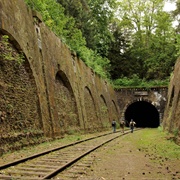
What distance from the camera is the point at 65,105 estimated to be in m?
17.0

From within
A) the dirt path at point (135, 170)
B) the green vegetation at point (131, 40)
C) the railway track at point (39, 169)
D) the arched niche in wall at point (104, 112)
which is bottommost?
the dirt path at point (135, 170)

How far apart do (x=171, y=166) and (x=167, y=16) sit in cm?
4560

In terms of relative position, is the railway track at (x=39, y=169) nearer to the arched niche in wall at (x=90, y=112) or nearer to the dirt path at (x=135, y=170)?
the dirt path at (x=135, y=170)

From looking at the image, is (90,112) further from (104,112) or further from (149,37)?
(149,37)

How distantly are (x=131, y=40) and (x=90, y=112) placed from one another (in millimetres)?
28863

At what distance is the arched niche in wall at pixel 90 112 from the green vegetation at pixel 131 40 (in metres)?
11.2

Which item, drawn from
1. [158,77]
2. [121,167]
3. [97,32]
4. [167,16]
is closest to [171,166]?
[121,167]

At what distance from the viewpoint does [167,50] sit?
44.3m

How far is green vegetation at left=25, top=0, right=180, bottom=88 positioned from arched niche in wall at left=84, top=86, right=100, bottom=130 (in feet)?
36.9

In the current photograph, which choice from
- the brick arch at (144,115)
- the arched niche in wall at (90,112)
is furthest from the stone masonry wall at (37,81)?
the brick arch at (144,115)

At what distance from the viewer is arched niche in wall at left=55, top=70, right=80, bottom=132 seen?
15680 mm

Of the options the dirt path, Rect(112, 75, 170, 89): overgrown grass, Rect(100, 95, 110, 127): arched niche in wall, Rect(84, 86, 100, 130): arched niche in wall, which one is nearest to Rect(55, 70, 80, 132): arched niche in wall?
Rect(84, 86, 100, 130): arched niche in wall

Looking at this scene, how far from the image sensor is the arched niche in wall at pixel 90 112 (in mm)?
21297

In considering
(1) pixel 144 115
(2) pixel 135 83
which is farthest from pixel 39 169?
(1) pixel 144 115
